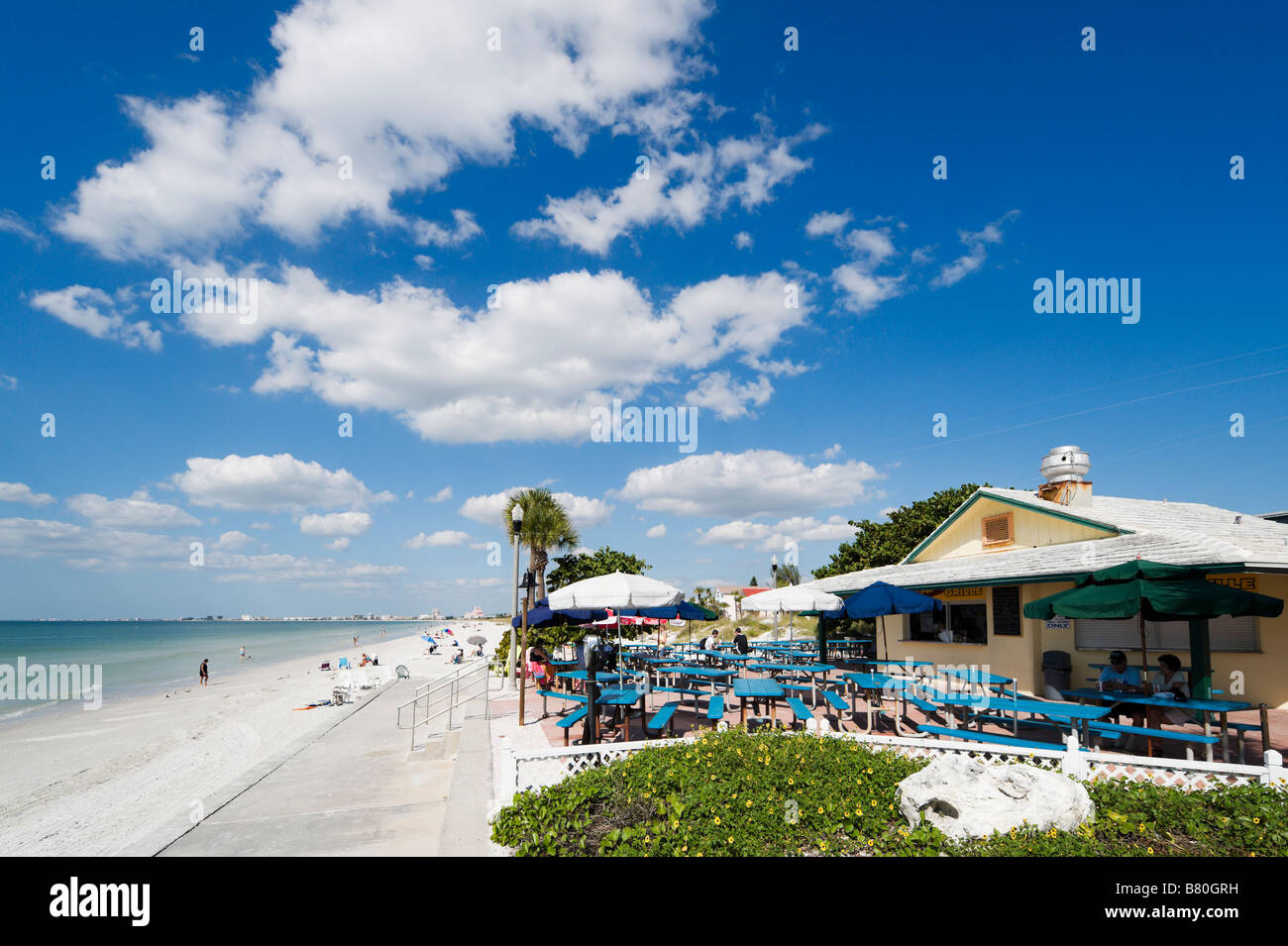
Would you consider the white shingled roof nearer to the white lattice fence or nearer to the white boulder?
the white lattice fence

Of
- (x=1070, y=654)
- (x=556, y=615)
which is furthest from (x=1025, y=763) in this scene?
(x=556, y=615)

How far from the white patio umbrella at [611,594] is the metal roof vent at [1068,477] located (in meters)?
11.9

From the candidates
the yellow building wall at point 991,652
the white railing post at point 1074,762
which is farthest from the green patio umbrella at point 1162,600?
the yellow building wall at point 991,652

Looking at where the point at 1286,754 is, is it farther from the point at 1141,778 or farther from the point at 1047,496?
the point at 1047,496

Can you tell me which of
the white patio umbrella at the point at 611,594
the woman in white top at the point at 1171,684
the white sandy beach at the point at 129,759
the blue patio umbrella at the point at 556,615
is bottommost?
the white sandy beach at the point at 129,759

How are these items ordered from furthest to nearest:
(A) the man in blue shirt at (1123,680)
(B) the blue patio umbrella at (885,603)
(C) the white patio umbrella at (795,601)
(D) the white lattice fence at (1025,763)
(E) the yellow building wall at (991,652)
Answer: (E) the yellow building wall at (991,652) < (C) the white patio umbrella at (795,601) < (B) the blue patio umbrella at (885,603) < (A) the man in blue shirt at (1123,680) < (D) the white lattice fence at (1025,763)

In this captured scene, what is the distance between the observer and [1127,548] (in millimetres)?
12508

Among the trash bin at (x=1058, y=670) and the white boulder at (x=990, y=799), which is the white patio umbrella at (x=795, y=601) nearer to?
the trash bin at (x=1058, y=670)

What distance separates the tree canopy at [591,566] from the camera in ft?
85.7

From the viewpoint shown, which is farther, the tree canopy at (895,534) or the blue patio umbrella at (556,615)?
the tree canopy at (895,534)

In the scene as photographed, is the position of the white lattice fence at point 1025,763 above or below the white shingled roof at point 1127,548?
below

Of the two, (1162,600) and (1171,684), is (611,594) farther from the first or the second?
(1171,684)
